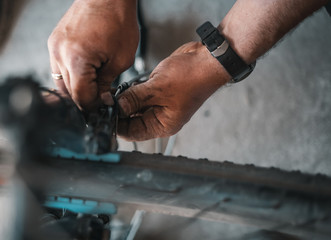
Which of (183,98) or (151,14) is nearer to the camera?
(183,98)

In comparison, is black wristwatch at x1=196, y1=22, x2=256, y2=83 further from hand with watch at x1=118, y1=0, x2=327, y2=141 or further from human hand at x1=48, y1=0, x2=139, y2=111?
human hand at x1=48, y1=0, x2=139, y2=111

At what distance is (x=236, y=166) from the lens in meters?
0.35

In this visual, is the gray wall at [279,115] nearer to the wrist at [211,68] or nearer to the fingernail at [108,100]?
the wrist at [211,68]

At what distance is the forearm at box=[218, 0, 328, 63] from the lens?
561mm

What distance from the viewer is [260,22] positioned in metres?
0.58

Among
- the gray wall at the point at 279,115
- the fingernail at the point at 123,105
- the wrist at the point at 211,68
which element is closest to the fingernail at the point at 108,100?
the fingernail at the point at 123,105

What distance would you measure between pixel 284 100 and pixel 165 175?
0.83m

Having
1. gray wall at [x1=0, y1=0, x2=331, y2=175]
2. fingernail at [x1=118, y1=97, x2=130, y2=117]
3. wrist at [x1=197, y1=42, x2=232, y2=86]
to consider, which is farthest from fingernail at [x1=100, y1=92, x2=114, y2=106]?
gray wall at [x1=0, y1=0, x2=331, y2=175]

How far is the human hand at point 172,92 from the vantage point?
58 cm

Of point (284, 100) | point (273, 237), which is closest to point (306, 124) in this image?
point (284, 100)

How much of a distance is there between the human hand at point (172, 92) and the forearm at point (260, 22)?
68mm

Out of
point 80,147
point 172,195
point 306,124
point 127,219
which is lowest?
point 306,124

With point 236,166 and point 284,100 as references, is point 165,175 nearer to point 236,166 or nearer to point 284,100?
point 236,166

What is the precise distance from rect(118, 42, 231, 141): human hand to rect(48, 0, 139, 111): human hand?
80 millimetres
